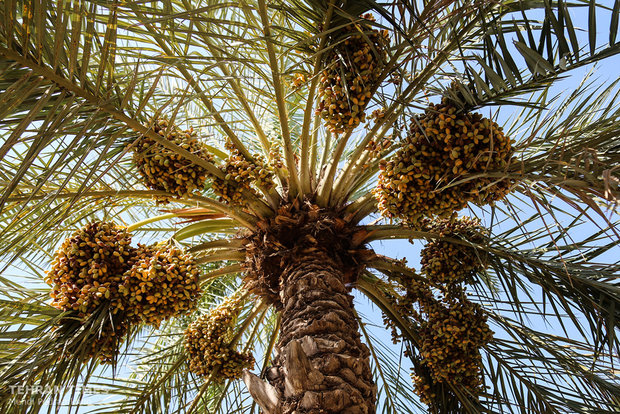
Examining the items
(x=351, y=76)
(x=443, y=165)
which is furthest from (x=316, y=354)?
(x=351, y=76)

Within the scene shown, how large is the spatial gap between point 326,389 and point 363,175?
5.87ft

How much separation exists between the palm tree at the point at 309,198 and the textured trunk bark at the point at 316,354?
0.01 meters

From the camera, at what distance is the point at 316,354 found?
3025 mm

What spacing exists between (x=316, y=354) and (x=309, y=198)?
126 centimetres

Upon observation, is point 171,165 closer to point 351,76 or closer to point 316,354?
point 351,76

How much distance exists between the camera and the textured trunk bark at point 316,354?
9.22 ft

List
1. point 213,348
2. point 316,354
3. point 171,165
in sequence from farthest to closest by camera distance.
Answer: point 213,348, point 171,165, point 316,354

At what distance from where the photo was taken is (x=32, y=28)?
8.02 feet

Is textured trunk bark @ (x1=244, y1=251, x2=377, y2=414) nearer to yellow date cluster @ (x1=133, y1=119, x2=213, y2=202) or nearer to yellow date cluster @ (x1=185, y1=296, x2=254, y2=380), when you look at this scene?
yellow date cluster @ (x1=185, y1=296, x2=254, y2=380)

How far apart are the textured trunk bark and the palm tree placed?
12 mm

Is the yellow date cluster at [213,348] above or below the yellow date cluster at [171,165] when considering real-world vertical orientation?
below

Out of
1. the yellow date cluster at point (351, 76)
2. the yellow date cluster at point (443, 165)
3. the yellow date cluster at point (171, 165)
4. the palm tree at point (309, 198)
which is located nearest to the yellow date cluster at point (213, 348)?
the palm tree at point (309, 198)

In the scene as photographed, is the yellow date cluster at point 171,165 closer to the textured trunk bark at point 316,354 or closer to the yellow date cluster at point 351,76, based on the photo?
the yellow date cluster at point 351,76

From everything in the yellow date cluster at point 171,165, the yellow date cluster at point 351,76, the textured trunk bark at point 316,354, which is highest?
the yellow date cluster at point 351,76
